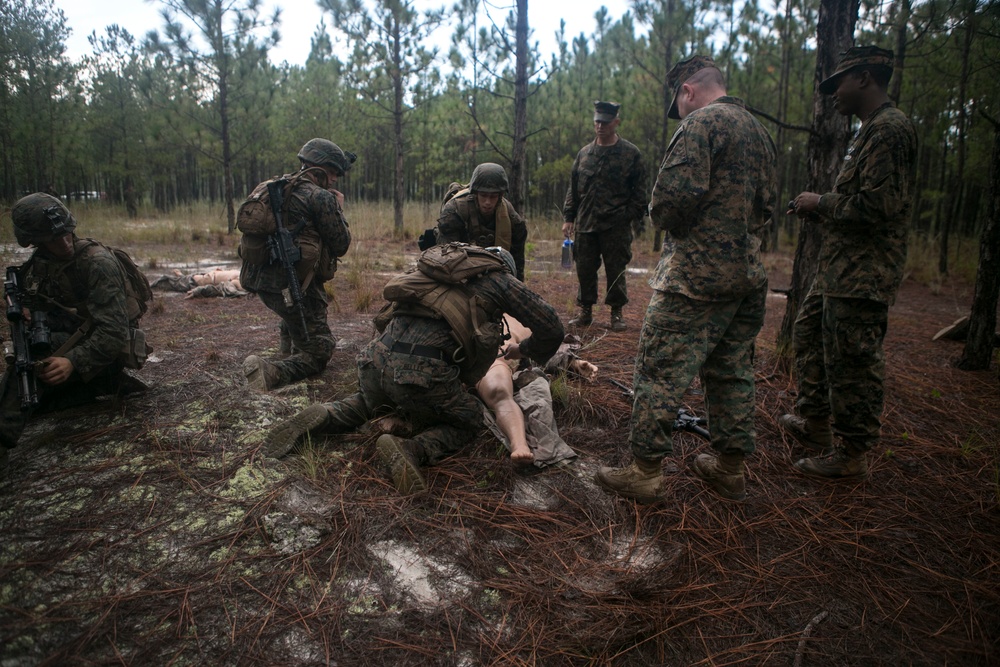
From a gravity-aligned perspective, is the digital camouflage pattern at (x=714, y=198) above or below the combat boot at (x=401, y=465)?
above

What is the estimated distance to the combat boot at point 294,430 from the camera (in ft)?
8.59

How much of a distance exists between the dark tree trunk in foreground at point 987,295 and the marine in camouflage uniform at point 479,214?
3.65 metres

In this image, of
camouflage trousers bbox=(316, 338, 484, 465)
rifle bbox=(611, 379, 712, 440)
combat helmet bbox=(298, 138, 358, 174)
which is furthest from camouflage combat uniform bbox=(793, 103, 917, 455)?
combat helmet bbox=(298, 138, 358, 174)

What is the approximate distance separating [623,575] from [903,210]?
2061 mm

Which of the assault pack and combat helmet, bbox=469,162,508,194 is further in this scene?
combat helmet, bbox=469,162,508,194

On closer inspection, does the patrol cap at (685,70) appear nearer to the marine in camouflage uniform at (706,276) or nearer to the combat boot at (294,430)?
the marine in camouflage uniform at (706,276)

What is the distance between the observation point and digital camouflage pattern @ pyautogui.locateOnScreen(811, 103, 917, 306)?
2361mm

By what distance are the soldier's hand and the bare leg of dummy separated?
6.93 feet

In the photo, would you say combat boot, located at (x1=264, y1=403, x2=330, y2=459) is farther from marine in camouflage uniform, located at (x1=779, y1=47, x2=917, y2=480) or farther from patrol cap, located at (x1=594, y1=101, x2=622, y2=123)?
patrol cap, located at (x1=594, y1=101, x2=622, y2=123)

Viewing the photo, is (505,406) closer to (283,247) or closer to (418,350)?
(418,350)

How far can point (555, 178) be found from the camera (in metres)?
17.3

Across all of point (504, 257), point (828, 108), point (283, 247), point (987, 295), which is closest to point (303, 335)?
point (283, 247)

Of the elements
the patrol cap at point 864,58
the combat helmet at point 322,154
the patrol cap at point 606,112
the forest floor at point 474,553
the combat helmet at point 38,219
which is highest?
the patrol cap at point 606,112

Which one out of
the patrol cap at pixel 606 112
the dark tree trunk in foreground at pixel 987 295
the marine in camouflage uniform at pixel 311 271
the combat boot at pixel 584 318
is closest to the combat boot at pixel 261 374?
the marine in camouflage uniform at pixel 311 271
